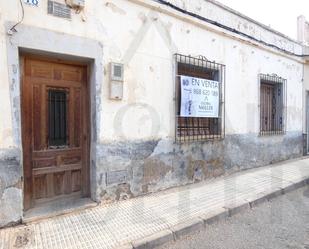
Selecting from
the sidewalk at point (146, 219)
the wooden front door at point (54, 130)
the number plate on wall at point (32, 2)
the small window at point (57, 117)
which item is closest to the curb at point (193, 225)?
the sidewalk at point (146, 219)

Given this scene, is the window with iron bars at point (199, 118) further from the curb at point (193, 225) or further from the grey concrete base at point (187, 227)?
the grey concrete base at point (187, 227)

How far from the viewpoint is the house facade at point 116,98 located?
365 centimetres

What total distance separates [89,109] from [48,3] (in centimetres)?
168

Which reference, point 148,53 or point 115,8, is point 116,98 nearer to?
point 148,53

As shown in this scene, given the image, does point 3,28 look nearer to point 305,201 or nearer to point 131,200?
point 131,200

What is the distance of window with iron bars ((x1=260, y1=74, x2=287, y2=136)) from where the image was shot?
844 cm

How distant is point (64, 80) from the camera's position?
4344 millimetres

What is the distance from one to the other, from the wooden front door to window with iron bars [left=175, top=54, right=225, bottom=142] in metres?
2.00

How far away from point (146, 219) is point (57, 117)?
2.13 metres

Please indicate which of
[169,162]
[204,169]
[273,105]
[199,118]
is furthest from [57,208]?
[273,105]

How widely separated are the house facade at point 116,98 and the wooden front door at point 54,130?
2 centimetres

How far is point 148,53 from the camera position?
5012mm

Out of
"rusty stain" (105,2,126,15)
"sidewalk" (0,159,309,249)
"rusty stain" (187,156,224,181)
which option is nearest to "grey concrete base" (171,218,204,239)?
"sidewalk" (0,159,309,249)

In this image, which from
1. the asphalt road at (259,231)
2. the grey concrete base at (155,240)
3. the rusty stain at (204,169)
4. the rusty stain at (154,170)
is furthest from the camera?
the rusty stain at (204,169)
